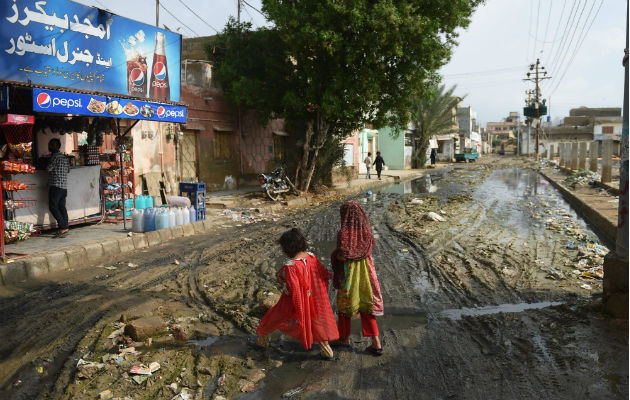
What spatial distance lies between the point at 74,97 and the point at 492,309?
22.8 feet

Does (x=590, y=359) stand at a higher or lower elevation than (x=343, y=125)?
lower

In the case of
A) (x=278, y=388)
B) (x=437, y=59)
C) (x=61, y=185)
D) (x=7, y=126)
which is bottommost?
(x=278, y=388)

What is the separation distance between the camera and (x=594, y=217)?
11203mm

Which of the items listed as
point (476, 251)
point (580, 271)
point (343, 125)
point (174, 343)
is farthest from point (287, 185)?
point (174, 343)

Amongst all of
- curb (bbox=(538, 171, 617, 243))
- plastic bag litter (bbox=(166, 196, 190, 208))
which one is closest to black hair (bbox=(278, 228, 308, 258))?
plastic bag litter (bbox=(166, 196, 190, 208))

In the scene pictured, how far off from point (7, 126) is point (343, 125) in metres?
12.1

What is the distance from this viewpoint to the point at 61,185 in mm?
8109

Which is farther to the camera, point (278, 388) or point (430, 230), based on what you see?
point (430, 230)

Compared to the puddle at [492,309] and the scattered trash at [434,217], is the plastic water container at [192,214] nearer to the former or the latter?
the scattered trash at [434,217]

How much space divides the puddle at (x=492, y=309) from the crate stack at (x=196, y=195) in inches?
268

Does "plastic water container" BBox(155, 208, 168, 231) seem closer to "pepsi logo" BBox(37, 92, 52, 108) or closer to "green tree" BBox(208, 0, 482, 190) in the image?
"pepsi logo" BBox(37, 92, 52, 108)

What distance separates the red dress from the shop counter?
624 centimetres

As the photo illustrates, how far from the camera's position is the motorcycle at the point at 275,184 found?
49.2 feet

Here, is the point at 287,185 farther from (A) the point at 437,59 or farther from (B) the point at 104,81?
(B) the point at 104,81
